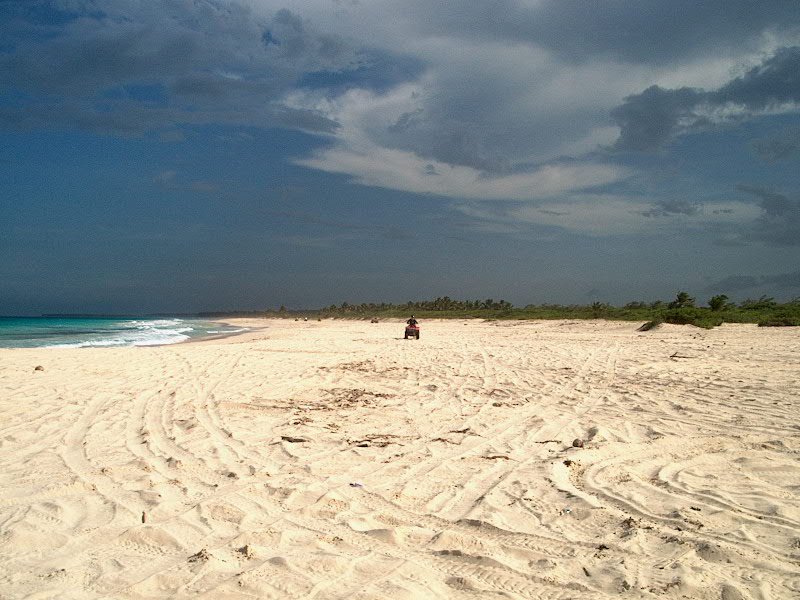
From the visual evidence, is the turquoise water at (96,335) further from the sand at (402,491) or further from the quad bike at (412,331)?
the sand at (402,491)

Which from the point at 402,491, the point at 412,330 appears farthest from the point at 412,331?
the point at 402,491

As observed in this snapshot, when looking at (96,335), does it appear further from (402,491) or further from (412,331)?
(402,491)

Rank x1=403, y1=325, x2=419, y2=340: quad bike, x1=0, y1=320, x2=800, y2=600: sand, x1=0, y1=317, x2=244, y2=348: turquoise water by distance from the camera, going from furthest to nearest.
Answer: x1=0, y1=317, x2=244, y2=348: turquoise water < x1=403, y1=325, x2=419, y2=340: quad bike < x1=0, y1=320, x2=800, y2=600: sand

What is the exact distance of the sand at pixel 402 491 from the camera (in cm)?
293

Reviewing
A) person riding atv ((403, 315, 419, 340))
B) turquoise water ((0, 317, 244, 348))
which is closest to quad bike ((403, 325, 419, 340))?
person riding atv ((403, 315, 419, 340))

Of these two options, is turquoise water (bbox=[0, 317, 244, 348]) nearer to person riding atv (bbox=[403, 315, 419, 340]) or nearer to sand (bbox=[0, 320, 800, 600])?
person riding atv (bbox=[403, 315, 419, 340])

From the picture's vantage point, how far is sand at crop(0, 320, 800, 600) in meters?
2.93

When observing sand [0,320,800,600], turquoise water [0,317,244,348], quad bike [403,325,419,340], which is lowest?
turquoise water [0,317,244,348]

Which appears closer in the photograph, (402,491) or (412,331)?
(402,491)

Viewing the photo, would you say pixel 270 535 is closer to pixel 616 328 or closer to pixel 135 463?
pixel 135 463

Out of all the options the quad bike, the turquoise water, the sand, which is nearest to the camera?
the sand

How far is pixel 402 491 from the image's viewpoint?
428cm

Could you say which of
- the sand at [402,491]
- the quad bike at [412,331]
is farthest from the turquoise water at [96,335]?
the sand at [402,491]

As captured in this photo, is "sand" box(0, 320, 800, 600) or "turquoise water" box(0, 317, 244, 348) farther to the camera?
"turquoise water" box(0, 317, 244, 348)
